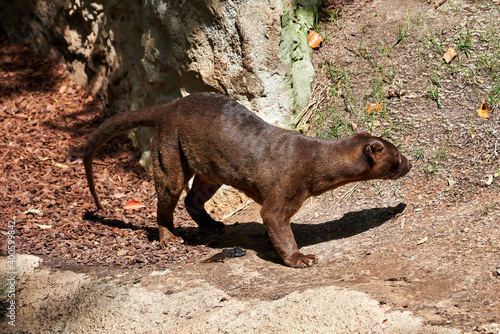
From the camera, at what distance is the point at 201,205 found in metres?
6.90

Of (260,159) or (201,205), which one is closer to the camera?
(260,159)

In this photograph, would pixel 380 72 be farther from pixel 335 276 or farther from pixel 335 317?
pixel 335 317

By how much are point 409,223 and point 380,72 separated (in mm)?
2556

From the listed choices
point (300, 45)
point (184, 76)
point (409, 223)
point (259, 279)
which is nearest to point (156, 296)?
point (259, 279)

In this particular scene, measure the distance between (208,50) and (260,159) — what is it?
229 centimetres

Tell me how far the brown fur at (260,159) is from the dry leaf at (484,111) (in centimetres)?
119

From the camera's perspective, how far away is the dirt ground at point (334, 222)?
4449 millimetres

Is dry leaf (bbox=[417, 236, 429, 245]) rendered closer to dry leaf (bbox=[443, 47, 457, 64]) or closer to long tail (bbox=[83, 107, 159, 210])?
dry leaf (bbox=[443, 47, 457, 64])

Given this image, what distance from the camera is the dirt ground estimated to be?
4449 millimetres

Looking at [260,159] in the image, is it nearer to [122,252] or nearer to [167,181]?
[167,181]

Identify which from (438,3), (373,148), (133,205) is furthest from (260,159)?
(438,3)

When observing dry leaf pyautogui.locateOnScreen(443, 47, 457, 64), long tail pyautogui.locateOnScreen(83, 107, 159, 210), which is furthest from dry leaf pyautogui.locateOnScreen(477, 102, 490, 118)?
long tail pyautogui.locateOnScreen(83, 107, 159, 210)

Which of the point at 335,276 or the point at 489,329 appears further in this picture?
the point at 335,276

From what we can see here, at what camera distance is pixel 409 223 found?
585 cm
